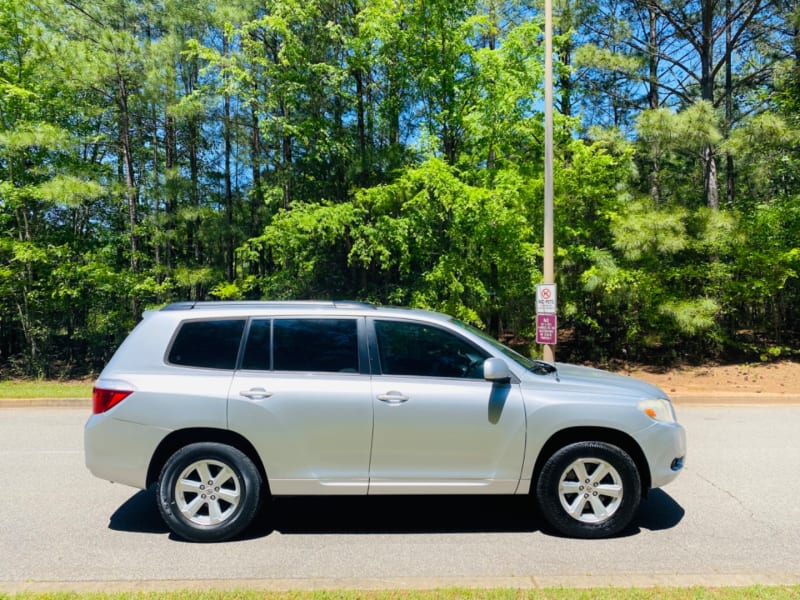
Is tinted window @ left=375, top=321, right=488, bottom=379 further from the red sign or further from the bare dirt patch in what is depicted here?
the bare dirt patch

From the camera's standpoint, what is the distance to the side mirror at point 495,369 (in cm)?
423

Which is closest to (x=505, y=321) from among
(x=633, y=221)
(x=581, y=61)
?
(x=633, y=221)

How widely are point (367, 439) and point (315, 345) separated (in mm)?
884

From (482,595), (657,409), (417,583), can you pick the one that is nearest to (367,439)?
(417,583)

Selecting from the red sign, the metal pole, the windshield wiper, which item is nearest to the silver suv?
the windshield wiper

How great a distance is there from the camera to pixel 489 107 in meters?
12.9

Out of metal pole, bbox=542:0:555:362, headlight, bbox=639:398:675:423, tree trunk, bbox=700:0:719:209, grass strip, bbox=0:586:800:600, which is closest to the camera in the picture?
grass strip, bbox=0:586:800:600

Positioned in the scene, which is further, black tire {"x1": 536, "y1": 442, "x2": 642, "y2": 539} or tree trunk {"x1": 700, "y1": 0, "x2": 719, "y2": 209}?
tree trunk {"x1": 700, "y1": 0, "x2": 719, "y2": 209}

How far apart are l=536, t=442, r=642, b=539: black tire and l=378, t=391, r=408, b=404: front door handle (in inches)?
49.3

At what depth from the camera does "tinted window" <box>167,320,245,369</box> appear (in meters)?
4.54

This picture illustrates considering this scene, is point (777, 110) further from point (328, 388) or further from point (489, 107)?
point (328, 388)

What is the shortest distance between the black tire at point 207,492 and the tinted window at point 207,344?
66 cm

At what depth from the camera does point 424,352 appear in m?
4.57

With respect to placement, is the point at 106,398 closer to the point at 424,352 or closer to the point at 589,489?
the point at 424,352
